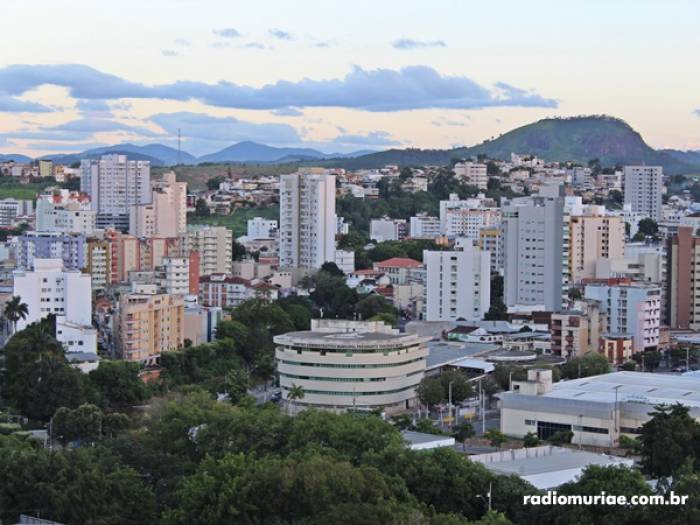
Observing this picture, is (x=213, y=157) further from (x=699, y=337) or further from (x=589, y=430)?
(x=589, y=430)

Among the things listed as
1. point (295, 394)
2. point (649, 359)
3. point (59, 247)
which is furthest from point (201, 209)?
point (295, 394)

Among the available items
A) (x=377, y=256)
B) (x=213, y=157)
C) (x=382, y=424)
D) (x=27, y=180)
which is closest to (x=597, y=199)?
(x=377, y=256)

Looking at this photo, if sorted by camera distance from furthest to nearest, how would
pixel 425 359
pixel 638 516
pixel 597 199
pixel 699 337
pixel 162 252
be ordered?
pixel 597 199, pixel 162 252, pixel 699 337, pixel 425 359, pixel 638 516

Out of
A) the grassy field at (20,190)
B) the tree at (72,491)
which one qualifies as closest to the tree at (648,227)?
the grassy field at (20,190)

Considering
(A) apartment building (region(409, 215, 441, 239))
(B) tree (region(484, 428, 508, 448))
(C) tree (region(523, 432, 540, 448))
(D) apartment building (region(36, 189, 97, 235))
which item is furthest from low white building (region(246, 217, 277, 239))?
(C) tree (region(523, 432, 540, 448))

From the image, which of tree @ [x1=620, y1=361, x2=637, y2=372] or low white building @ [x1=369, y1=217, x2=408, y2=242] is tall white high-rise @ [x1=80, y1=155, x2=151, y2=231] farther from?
tree @ [x1=620, y1=361, x2=637, y2=372]

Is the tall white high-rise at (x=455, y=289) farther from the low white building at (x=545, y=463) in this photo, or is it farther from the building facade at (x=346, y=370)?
the low white building at (x=545, y=463)
